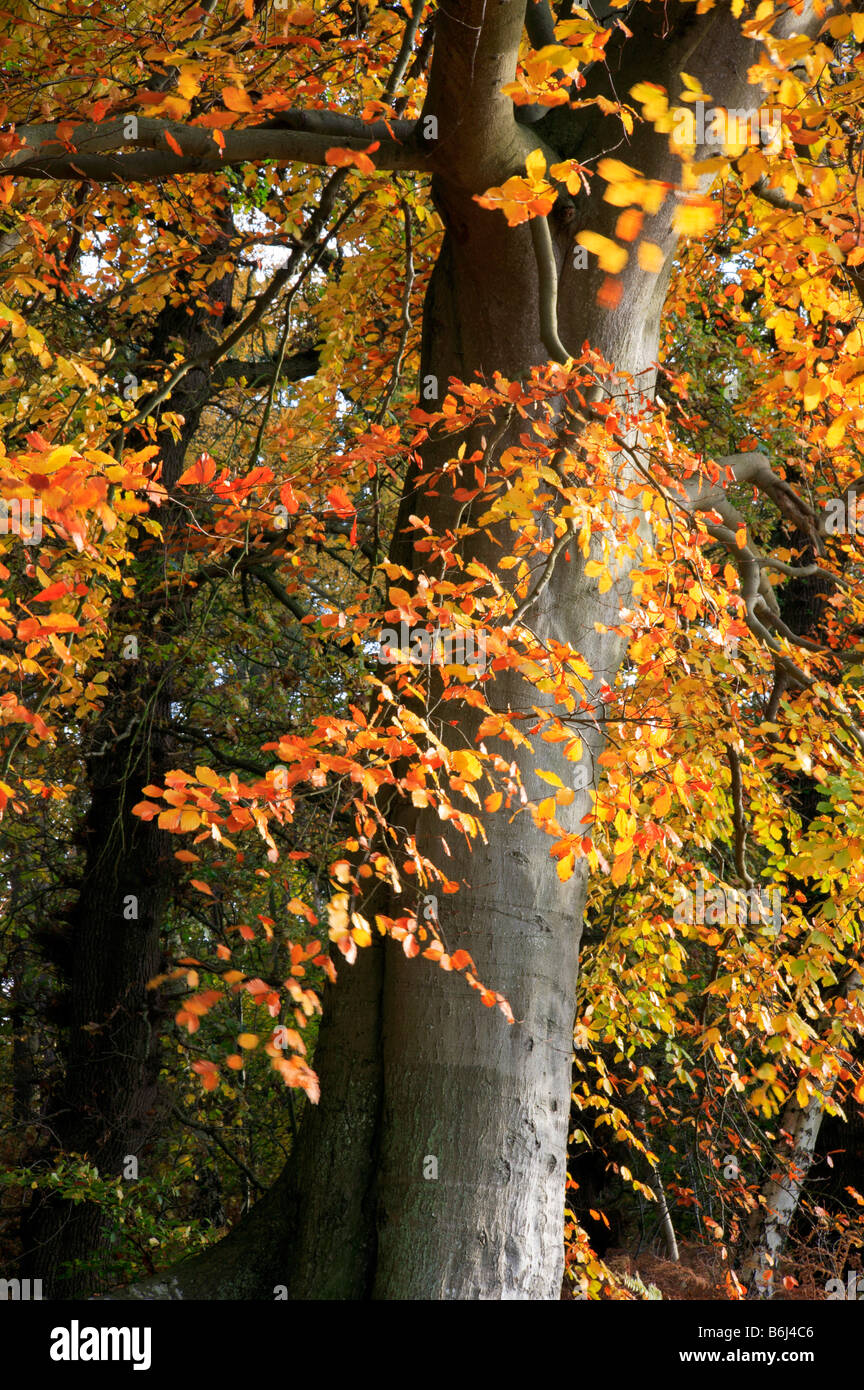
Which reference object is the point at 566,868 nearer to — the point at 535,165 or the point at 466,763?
the point at 466,763

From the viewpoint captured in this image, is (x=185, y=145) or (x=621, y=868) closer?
(x=185, y=145)

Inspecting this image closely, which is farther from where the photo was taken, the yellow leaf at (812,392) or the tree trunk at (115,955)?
the tree trunk at (115,955)

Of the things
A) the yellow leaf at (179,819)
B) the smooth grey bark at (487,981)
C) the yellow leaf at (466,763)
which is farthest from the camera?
the smooth grey bark at (487,981)

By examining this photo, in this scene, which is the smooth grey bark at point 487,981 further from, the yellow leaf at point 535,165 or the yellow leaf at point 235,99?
the yellow leaf at point 235,99

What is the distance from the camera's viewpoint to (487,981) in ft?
10.6

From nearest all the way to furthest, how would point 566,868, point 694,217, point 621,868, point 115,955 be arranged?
1. point 694,217
2. point 566,868
3. point 621,868
4. point 115,955

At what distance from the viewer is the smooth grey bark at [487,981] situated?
3.09 metres

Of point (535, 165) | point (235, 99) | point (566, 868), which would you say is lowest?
point (566, 868)

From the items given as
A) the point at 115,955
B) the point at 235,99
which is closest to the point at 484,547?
the point at 235,99

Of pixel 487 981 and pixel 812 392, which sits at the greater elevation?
pixel 812 392

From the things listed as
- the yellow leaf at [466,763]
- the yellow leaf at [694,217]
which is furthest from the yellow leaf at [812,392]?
the yellow leaf at [466,763]

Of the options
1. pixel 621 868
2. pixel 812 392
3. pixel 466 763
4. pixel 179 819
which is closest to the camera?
pixel 179 819

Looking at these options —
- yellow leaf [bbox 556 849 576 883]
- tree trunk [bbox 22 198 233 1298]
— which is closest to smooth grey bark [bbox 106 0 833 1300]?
yellow leaf [bbox 556 849 576 883]
